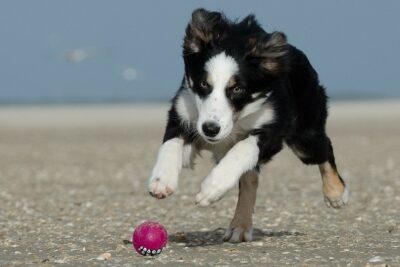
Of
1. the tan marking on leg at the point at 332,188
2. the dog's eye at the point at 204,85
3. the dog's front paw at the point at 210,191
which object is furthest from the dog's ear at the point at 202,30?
the tan marking on leg at the point at 332,188

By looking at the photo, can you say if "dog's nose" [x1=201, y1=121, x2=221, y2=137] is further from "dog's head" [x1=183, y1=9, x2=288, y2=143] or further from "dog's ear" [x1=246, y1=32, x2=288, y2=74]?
"dog's ear" [x1=246, y1=32, x2=288, y2=74]

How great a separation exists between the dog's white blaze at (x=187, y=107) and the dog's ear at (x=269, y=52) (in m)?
0.53

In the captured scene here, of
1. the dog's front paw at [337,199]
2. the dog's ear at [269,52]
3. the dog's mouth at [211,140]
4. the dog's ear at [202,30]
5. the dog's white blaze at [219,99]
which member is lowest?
the dog's front paw at [337,199]

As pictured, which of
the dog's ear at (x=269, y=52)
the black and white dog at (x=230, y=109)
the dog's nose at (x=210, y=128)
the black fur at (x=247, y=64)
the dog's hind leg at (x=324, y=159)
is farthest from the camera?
the dog's hind leg at (x=324, y=159)

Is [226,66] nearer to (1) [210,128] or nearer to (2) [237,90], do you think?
(2) [237,90]

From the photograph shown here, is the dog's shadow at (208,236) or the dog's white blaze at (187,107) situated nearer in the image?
the dog's white blaze at (187,107)

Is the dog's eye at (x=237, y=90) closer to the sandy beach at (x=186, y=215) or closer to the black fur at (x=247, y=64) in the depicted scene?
the black fur at (x=247, y=64)

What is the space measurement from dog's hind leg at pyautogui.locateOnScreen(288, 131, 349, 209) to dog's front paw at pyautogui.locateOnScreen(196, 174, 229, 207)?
1.76 metres

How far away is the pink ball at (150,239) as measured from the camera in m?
7.19

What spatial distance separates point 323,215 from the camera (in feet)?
34.7

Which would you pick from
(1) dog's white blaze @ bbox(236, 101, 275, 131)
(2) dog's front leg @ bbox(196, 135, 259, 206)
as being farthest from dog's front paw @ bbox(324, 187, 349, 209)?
(2) dog's front leg @ bbox(196, 135, 259, 206)

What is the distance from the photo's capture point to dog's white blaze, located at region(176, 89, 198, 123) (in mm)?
7699

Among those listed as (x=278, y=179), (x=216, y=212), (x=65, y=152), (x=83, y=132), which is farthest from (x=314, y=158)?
(x=83, y=132)

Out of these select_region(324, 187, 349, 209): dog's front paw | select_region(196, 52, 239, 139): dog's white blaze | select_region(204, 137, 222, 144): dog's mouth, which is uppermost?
select_region(196, 52, 239, 139): dog's white blaze
